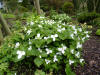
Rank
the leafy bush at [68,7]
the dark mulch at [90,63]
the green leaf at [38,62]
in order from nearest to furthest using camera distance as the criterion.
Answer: the green leaf at [38,62] → the dark mulch at [90,63] → the leafy bush at [68,7]

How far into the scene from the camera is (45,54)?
1417 millimetres

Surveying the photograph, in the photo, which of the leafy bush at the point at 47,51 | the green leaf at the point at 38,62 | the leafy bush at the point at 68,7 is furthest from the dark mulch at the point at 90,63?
the leafy bush at the point at 68,7

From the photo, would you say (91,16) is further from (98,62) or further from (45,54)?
(45,54)

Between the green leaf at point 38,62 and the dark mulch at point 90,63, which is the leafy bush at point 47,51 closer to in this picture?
the green leaf at point 38,62

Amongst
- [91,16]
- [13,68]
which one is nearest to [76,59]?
[13,68]

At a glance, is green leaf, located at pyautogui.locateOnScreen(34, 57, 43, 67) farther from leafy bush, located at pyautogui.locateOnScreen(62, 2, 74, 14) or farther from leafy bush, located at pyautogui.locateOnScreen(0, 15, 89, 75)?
leafy bush, located at pyautogui.locateOnScreen(62, 2, 74, 14)

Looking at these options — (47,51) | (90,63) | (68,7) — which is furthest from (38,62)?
(68,7)

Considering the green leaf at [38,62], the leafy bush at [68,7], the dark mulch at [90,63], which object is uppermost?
the leafy bush at [68,7]

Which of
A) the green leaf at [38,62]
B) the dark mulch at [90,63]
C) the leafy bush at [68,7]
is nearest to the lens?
the green leaf at [38,62]

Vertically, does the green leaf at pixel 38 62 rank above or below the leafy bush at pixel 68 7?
below

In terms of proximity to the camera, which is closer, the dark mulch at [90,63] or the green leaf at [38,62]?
the green leaf at [38,62]

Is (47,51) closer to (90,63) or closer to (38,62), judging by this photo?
(38,62)

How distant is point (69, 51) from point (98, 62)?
2.96ft

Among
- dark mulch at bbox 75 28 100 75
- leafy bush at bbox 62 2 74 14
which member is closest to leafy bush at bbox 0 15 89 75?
dark mulch at bbox 75 28 100 75
